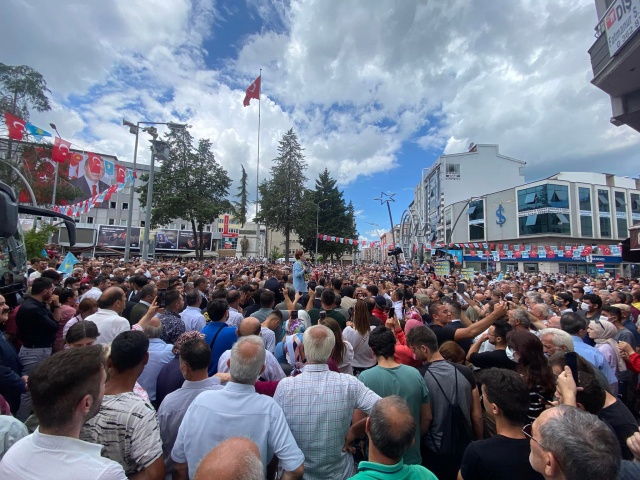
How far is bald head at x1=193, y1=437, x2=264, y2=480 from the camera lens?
41.4 inches

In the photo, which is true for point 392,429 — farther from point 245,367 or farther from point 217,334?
point 217,334

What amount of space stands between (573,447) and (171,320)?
13.3ft

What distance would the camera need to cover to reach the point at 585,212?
144ft

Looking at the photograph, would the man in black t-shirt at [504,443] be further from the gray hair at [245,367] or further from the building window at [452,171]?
the building window at [452,171]

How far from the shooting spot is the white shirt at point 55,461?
1.22 metres

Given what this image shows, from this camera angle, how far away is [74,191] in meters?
31.8

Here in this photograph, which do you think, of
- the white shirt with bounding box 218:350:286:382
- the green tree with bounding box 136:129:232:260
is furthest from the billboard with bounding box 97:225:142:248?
the white shirt with bounding box 218:350:286:382

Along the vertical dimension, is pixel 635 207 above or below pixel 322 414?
above

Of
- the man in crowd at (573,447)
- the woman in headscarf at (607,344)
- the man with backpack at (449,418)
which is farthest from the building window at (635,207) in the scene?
the man in crowd at (573,447)

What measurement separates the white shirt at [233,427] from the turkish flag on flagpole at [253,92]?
74.2 ft

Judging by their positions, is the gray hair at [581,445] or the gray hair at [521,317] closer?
the gray hair at [581,445]

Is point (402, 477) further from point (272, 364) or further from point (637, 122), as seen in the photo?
point (637, 122)

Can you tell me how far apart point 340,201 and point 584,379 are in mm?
49516

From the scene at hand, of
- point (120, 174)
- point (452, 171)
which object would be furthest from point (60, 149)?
point (452, 171)
